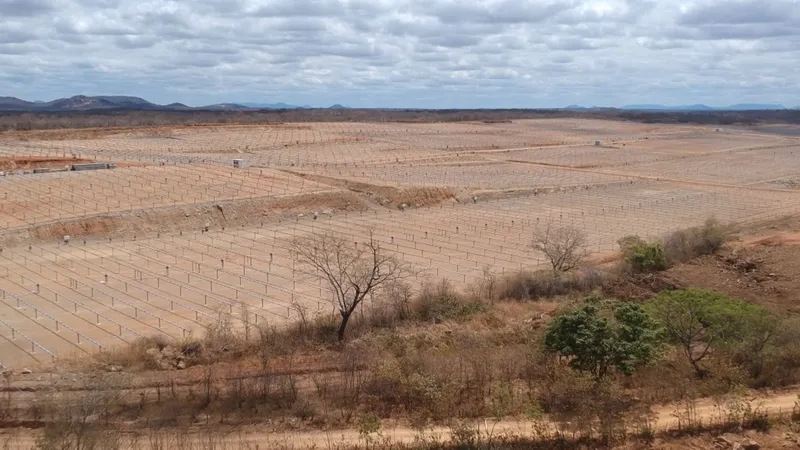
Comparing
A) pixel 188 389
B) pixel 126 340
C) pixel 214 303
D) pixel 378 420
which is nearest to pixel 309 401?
pixel 378 420

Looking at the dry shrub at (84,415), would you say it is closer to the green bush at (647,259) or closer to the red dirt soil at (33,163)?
the green bush at (647,259)

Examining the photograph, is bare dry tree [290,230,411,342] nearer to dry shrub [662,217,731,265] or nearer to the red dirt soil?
dry shrub [662,217,731,265]

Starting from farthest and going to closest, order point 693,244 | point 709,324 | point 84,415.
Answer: point 693,244 → point 709,324 → point 84,415

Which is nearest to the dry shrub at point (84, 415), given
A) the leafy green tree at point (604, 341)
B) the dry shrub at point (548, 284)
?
the leafy green tree at point (604, 341)

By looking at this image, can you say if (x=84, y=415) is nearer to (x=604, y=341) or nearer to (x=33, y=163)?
(x=604, y=341)

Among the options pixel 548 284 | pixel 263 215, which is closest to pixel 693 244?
pixel 548 284

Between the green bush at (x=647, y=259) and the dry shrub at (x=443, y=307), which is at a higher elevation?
the green bush at (x=647, y=259)

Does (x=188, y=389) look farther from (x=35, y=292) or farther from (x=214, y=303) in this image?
(x=35, y=292)
